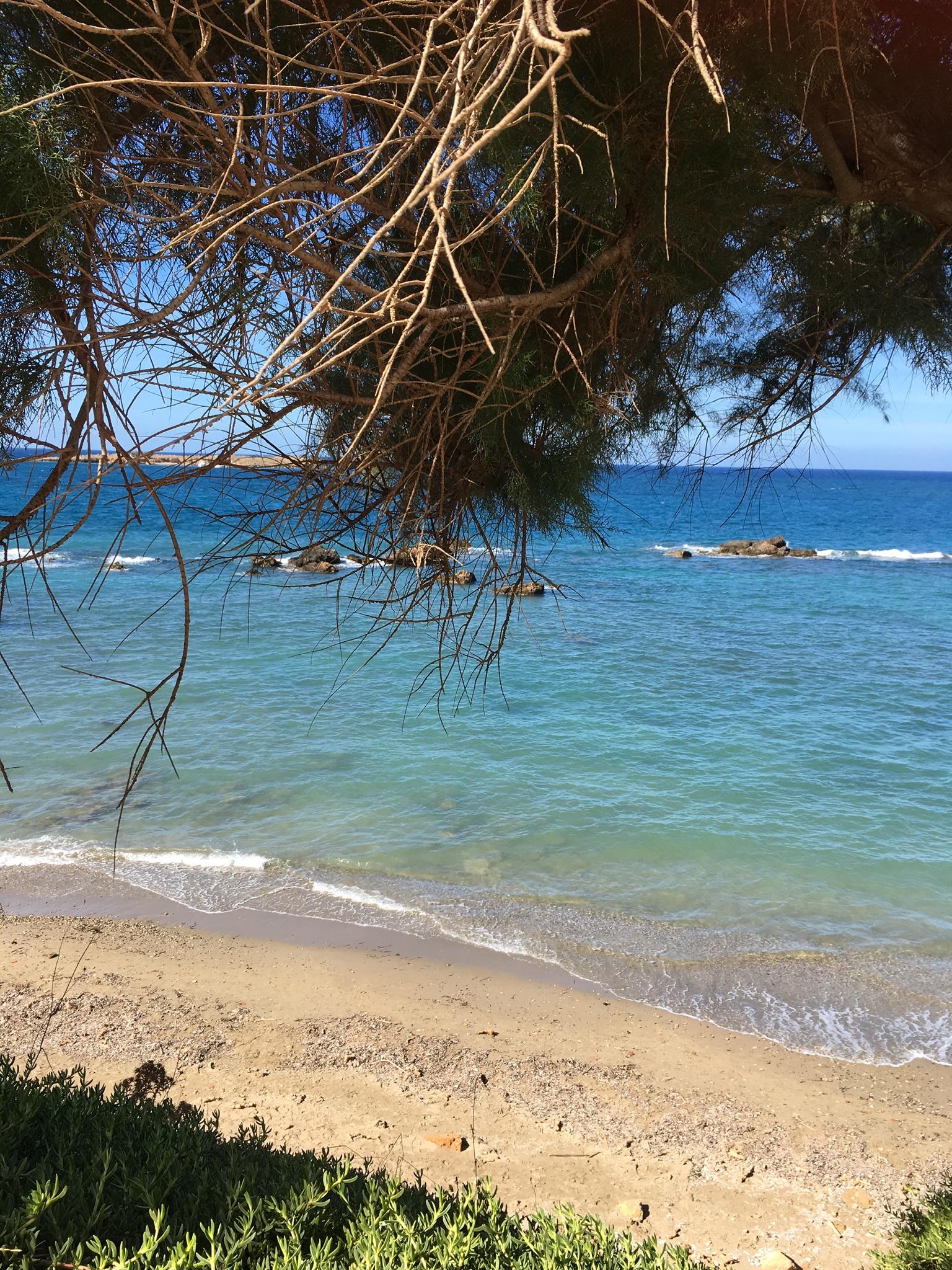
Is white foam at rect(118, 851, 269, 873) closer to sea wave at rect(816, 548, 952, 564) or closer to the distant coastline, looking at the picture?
the distant coastline

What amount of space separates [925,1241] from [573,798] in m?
7.30

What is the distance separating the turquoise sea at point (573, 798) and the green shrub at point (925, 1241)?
220 cm

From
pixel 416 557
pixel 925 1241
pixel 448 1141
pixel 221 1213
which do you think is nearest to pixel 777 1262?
pixel 925 1241

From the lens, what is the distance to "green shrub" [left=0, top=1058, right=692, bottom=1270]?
2.00m

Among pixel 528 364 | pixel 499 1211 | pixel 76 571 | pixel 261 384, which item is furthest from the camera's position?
pixel 76 571

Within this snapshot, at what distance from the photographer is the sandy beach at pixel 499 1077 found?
436 cm

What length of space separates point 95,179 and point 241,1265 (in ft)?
8.32

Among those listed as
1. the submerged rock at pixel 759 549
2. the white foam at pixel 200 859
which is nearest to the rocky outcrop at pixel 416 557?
the white foam at pixel 200 859

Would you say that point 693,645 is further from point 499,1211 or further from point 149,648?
point 499,1211

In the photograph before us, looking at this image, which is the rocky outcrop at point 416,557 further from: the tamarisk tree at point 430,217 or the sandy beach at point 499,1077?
the sandy beach at point 499,1077

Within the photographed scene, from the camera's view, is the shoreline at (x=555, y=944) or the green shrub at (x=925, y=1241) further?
the shoreline at (x=555, y=944)

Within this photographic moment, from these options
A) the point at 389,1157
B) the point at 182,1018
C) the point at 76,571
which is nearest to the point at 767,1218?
the point at 389,1157

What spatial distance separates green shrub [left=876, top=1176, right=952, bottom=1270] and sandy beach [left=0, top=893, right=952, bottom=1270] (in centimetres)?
93

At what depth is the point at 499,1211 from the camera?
8.23ft
